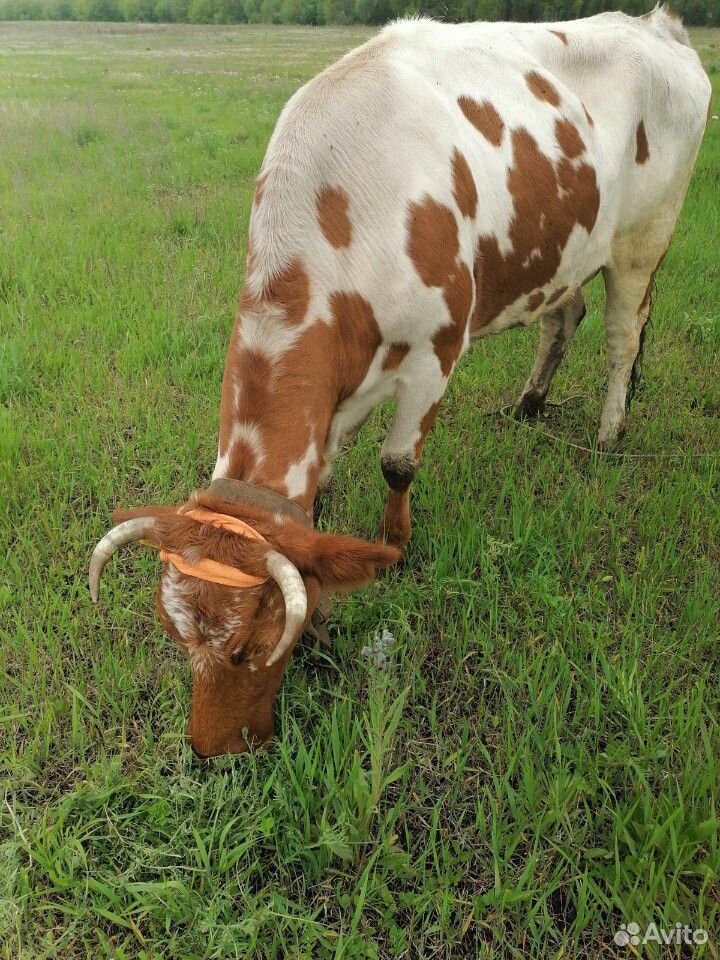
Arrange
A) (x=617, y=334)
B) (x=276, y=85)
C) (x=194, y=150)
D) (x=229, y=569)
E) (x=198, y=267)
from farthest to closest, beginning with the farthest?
(x=276, y=85)
(x=194, y=150)
(x=198, y=267)
(x=617, y=334)
(x=229, y=569)

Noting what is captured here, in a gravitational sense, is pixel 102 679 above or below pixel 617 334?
below

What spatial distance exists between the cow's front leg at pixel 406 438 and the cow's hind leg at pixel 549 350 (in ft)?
4.78

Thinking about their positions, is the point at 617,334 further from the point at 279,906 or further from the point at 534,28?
the point at 279,906

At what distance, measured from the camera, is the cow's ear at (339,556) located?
185cm

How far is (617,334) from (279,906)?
341cm

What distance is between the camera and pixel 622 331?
13.0 feet

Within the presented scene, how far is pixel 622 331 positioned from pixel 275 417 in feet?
8.79

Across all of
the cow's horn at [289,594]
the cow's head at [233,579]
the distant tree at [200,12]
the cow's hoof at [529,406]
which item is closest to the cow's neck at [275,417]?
the cow's head at [233,579]

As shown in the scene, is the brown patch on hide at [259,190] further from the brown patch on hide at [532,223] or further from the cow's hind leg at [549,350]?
the cow's hind leg at [549,350]

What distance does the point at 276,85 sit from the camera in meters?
14.0

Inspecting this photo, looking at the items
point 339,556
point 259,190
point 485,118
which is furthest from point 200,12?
point 339,556

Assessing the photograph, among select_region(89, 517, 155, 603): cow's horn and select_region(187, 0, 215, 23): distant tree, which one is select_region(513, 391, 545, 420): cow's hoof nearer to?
select_region(89, 517, 155, 603): cow's horn

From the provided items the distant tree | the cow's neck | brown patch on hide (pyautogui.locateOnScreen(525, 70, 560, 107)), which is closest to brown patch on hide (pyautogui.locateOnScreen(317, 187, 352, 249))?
the cow's neck

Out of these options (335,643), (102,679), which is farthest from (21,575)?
(335,643)
